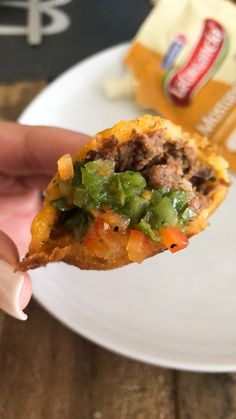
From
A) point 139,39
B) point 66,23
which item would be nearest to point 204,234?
point 139,39

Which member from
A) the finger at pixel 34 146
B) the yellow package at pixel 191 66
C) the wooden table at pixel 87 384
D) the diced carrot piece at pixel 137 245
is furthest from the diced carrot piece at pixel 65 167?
the yellow package at pixel 191 66

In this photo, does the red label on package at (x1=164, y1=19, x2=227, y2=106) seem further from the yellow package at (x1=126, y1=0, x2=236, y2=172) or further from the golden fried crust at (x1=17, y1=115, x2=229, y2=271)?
the golden fried crust at (x1=17, y1=115, x2=229, y2=271)

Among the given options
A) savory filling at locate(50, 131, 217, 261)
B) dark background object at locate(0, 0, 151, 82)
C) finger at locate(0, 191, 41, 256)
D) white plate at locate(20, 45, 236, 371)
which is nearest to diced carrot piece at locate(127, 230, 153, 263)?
savory filling at locate(50, 131, 217, 261)

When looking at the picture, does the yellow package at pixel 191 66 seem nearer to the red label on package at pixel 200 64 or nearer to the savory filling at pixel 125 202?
the red label on package at pixel 200 64

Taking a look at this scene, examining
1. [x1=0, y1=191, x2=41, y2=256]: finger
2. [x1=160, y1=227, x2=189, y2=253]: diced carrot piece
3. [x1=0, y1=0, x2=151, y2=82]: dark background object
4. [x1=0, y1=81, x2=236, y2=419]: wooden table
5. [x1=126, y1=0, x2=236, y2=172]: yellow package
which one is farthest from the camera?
[x1=0, y1=0, x2=151, y2=82]: dark background object

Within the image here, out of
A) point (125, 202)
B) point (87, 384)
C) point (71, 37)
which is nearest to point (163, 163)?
point (125, 202)

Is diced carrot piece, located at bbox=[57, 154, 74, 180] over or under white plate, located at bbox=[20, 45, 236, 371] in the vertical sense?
over

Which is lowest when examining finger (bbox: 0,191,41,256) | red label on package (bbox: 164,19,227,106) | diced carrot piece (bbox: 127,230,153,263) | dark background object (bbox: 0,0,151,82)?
finger (bbox: 0,191,41,256)
